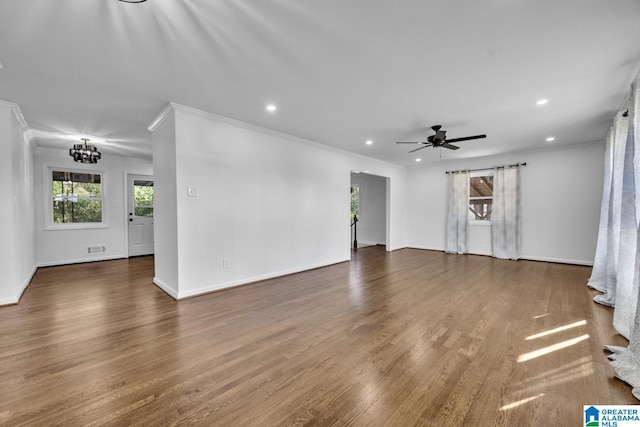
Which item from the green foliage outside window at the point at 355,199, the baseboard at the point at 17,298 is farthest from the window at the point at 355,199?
the baseboard at the point at 17,298

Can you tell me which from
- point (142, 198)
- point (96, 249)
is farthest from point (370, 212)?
point (96, 249)

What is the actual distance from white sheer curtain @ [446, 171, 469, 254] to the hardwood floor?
314 centimetres

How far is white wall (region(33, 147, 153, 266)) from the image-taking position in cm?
559

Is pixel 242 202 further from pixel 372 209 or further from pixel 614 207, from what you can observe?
pixel 372 209

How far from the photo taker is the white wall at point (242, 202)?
3604 mm

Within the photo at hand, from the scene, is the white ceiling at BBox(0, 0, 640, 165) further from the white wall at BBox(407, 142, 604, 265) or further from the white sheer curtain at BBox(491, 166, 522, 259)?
the white sheer curtain at BBox(491, 166, 522, 259)

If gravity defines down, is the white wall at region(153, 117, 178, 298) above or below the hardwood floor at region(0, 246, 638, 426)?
above

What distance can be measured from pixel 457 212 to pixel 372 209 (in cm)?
284

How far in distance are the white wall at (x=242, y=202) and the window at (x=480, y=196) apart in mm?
3951

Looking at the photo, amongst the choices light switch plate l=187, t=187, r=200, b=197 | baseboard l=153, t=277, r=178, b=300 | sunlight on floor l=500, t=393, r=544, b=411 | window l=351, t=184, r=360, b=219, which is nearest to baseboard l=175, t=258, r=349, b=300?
baseboard l=153, t=277, r=178, b=300

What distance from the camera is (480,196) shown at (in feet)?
23.3

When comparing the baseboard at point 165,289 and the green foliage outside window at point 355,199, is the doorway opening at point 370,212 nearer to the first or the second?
the green foliage outside window at point 355,199

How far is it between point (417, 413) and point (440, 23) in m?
2.66

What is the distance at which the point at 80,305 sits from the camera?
3.42 meters
